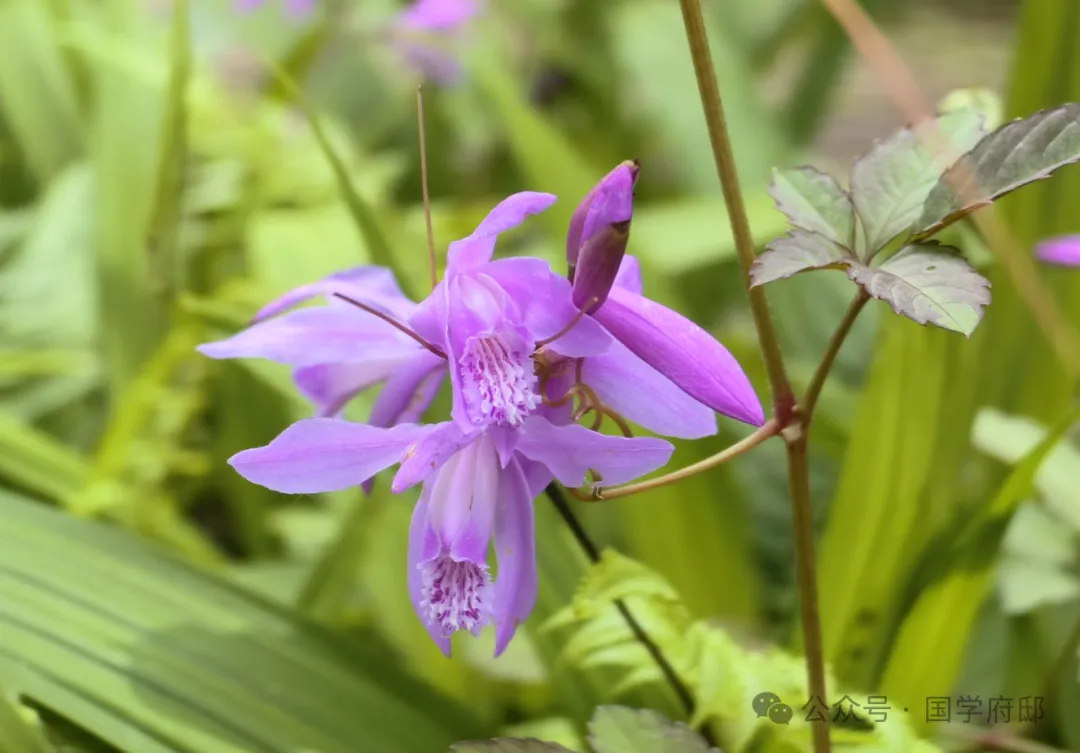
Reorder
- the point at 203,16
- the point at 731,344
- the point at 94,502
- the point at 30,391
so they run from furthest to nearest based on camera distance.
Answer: the point at 203,16, the point at 30,391, the point at 731,344, the point at 94,502

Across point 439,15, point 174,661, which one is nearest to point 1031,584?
point 174,661

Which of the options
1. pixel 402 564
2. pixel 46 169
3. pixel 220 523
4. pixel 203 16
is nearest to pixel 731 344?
pixel 402 564

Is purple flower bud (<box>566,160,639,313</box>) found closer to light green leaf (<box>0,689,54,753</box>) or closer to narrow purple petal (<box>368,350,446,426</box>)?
narrow purple petal (<box>368,350,446,426</box>)

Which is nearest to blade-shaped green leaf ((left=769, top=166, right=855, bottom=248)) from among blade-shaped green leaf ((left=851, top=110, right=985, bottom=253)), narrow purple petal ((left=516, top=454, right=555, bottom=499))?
blade-shaped green leaf ((left=851, top=110, right=985, bottom=253))

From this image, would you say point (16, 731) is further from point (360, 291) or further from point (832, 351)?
point (832, 351)

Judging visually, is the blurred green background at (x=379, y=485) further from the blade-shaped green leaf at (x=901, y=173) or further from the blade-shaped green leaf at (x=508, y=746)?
the blade-shaped green leaf at (x=901, y=173)

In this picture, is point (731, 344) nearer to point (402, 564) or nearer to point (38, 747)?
point (402, 564)
